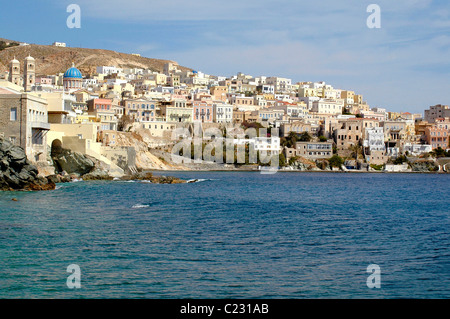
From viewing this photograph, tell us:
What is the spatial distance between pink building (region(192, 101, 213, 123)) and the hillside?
202ft

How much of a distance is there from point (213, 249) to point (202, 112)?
7558 centimetres

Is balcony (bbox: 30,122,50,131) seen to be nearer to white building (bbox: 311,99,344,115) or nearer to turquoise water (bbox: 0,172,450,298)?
turquoise water (bbox: 0,172,450,298)

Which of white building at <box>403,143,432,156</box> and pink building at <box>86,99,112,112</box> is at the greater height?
pink building at <box>86,99,112,112</box>

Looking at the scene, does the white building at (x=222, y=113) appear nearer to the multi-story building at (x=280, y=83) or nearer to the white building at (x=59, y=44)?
the multi-story building at (x=280, y=83)

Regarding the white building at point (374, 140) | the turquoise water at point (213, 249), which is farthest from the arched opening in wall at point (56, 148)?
the white building at point (374, 140)

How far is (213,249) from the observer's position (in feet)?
59.3

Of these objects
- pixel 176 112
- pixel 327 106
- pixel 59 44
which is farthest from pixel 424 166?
pixel 59 44

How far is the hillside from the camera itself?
155m

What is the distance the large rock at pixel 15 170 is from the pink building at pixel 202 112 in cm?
5735

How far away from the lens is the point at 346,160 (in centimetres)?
9250

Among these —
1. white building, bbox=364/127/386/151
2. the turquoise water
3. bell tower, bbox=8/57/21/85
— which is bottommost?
the turquoise water

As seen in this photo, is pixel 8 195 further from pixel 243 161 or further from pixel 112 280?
pixel 243 161

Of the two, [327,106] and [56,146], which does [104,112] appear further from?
[327,106]

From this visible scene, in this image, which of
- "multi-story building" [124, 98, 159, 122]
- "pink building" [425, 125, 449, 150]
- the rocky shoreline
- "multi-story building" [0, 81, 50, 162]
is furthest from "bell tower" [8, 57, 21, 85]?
"pink building" [425, 125, 449, 150]
